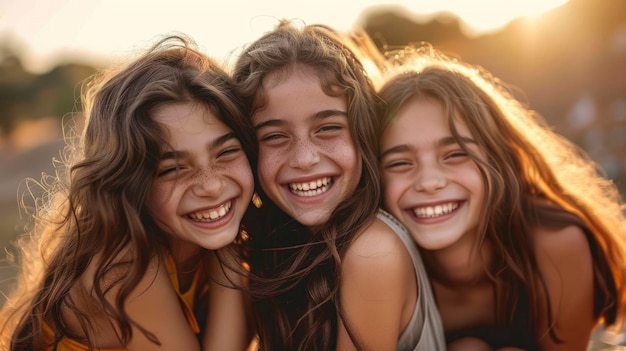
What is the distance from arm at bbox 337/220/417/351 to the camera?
8.56ft

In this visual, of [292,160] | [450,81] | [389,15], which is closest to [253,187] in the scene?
[292,160]

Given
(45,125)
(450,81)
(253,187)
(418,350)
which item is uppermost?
(45,125)

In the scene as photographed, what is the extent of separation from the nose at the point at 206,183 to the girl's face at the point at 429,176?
0.73 metres

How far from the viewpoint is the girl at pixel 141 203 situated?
2.61 metres

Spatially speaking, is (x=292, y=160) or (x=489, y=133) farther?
(x=489, y=133)

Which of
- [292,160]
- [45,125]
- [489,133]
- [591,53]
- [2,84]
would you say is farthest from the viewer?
[45,125]

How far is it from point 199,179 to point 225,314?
688 millimetres

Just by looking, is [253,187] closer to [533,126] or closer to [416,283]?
[416,283]

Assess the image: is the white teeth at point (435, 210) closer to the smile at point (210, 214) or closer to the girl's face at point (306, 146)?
the girl's face at point (306, 146)

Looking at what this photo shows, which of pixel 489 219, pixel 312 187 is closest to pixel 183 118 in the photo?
pixel 312 187

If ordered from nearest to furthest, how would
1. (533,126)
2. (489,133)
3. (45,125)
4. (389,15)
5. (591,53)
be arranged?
1. (489,133)
2. (533,126)
3. (591,53)
4. (389,15)
5. (45,125)

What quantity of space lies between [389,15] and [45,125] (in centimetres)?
1770

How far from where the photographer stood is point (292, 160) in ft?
9.02

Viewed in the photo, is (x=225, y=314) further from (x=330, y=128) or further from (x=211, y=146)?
(x=330, y=128)
